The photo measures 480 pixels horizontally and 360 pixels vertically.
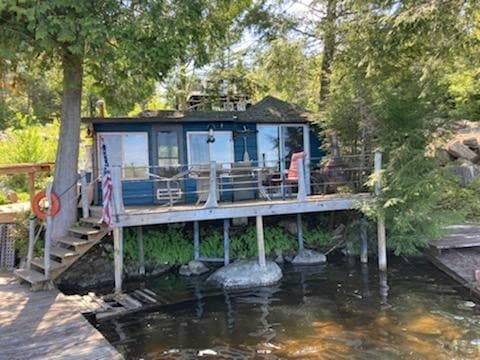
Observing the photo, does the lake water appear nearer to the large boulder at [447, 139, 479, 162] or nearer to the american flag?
the american flag

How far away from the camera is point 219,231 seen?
1171 centimetres

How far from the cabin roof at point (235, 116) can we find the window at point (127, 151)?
1.58 feet

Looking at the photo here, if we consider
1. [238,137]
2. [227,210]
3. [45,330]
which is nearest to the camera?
[45,330]

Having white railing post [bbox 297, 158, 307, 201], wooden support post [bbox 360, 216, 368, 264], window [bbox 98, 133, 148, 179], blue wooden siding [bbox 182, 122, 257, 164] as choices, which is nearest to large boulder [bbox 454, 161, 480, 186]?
wooden support post [bbox 360, 216, 368, 264]

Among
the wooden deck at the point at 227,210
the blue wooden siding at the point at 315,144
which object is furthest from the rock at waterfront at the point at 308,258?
the blue wooden siding at the point at 315,144

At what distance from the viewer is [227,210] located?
9.59 meters

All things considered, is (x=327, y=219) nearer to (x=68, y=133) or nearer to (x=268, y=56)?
(x=268, y=56)

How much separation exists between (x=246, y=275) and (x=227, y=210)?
1485mm

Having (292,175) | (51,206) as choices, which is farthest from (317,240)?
(51,206)

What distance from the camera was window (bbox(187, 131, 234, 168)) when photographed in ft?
40.5

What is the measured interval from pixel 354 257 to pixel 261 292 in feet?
11.2

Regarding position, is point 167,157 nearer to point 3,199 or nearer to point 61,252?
point 61,252

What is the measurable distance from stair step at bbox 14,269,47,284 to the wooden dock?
8087 mm

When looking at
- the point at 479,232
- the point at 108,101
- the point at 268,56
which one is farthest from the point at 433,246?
the point at 108,101
